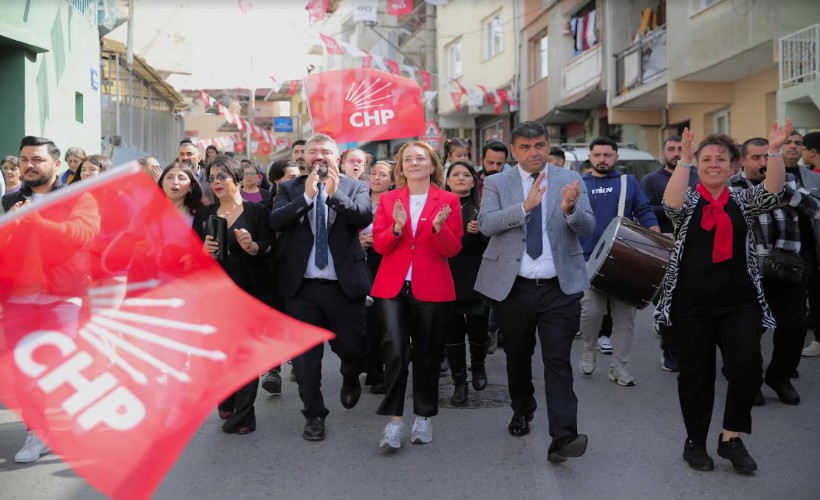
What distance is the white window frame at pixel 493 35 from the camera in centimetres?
2981

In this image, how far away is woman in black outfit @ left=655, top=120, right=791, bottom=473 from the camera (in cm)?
480

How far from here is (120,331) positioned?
2916 mm

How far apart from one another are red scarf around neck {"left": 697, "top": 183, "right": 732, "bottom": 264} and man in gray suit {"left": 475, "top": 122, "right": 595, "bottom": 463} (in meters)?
0.65

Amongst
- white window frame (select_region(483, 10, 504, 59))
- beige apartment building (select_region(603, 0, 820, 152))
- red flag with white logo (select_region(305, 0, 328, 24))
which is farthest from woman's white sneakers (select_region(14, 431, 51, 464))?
white window frame (select_region(483, 10, 504, 59))

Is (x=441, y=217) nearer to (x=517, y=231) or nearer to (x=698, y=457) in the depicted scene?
(x=517, y=231)

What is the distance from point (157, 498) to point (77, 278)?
1819 millimetres

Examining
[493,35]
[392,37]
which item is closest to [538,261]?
[493,35]

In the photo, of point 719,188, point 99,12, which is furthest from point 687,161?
point 99,12

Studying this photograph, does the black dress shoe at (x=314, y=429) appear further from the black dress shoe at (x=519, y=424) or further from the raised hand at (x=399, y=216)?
the raised hand at (x=399, y=216)

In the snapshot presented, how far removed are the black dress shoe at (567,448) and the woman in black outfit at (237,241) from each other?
202 cm

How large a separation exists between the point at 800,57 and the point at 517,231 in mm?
11119

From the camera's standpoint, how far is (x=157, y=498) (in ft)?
15.0

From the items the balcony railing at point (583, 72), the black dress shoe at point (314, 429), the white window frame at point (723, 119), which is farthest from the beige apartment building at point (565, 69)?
the black dress shoe at point (314, 429)

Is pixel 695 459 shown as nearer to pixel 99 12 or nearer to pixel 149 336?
pixel 149 336
